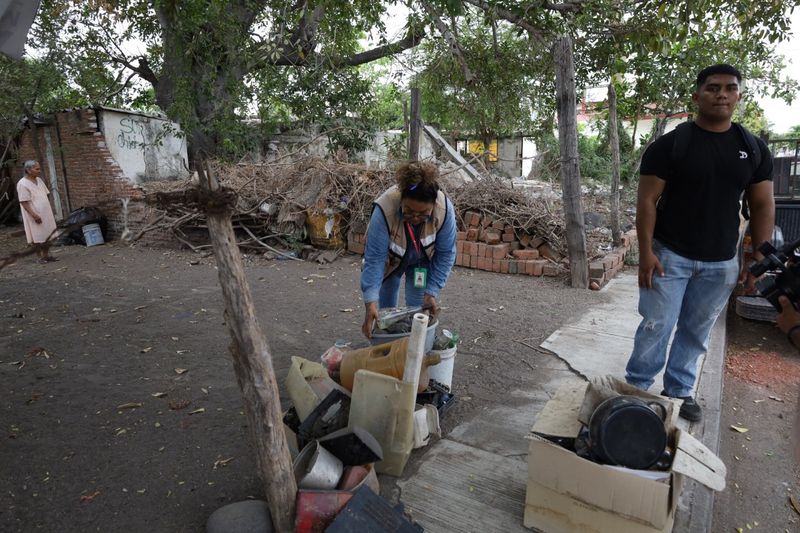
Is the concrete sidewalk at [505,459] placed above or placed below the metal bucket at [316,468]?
below

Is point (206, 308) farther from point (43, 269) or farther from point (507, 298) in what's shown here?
point (43, 269)

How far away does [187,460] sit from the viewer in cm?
285

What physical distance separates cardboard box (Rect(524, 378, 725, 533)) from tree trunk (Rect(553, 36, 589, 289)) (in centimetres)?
428

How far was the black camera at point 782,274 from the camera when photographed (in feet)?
6.08

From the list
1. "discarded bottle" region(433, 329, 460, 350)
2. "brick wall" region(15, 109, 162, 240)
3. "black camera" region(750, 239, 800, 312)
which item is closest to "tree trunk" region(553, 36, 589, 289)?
"discarded bottle" region(433, 329, 460, 350)

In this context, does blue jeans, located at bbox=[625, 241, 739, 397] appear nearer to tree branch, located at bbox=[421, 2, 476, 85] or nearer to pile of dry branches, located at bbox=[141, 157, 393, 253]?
tree branch, located at bbox=[421, 2, 476, 85]

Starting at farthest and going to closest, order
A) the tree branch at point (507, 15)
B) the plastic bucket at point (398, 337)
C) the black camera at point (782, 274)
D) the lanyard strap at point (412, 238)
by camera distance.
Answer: the tree branch at point (507, 15)
the lanyard strap at point (412, 238)
the plastic bucket at point (398, 337)
the black camera at point (782, 274)

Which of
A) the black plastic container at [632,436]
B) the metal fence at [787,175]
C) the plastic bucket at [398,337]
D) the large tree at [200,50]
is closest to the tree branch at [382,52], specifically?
the large tree at [200,50]

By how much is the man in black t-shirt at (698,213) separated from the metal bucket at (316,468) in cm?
196

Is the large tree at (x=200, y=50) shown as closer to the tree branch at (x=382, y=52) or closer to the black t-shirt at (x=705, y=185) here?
the tree branch at (x=382, y=52)

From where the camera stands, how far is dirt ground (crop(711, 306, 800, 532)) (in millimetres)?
2586

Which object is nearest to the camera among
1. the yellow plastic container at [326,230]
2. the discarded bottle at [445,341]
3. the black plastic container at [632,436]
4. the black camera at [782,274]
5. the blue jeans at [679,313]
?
the black camera at [782,274]

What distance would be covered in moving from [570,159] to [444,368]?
3.99 metres

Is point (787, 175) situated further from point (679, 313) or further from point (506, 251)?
point (679, 313)
